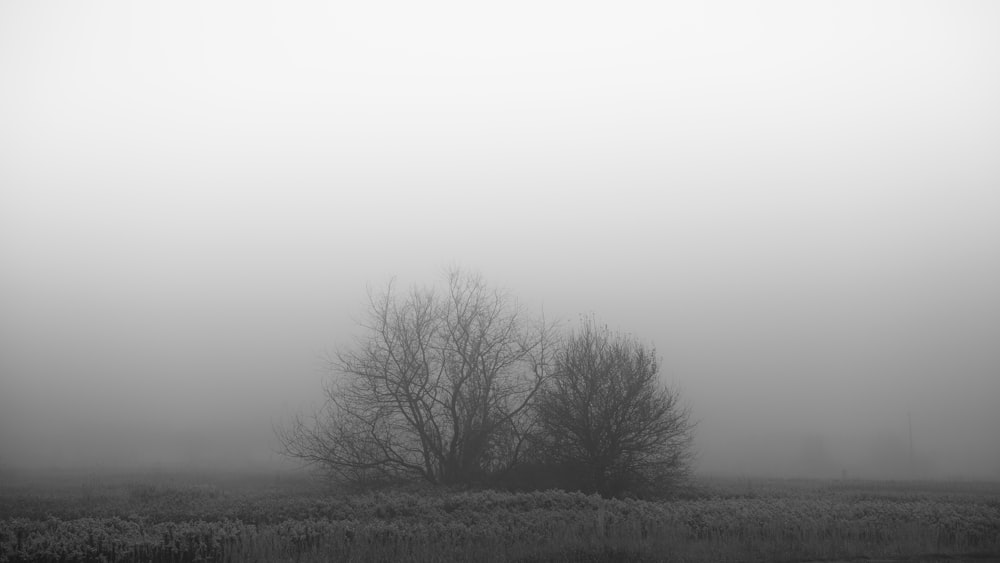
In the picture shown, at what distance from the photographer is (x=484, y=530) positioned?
16828mm

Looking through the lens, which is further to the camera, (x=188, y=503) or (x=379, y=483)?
(x=379, y=483)

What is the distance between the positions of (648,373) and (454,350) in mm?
8878

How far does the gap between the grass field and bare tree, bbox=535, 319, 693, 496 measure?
5319mm

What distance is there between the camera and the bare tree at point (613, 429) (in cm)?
2878

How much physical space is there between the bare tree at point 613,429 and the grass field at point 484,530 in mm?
5319

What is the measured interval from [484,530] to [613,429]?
13078 millimetres

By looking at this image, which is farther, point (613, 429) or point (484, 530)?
point (613, 429)

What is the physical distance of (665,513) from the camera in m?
20.2

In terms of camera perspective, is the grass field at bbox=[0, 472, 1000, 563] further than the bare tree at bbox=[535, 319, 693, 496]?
No

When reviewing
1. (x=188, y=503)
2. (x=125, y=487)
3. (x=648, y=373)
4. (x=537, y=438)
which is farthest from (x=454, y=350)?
(x=125, y=487)

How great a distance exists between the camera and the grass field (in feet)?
48.4

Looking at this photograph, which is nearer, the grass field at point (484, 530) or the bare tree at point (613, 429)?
the grass field at point (484, 530)

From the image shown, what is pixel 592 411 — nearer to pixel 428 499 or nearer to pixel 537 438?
pixel 537 438

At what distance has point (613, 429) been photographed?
2889cm
